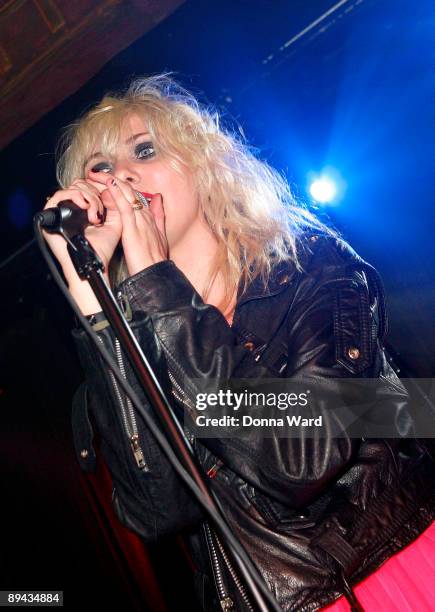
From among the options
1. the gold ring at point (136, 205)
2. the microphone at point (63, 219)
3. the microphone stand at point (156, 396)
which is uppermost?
the gold ring at point (136, 205)

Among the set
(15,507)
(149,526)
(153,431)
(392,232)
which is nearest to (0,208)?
(15,507)

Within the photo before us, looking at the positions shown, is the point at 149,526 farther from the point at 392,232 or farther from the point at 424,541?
the point at 392,232

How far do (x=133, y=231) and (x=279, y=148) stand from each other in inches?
98.4

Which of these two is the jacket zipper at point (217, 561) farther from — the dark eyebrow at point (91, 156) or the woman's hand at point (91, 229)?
the dark eyebrow at point (91, 156)

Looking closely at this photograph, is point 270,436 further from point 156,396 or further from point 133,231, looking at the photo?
point 133,231

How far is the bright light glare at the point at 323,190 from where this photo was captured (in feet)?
11.6

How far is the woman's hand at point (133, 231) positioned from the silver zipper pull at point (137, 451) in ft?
1.46

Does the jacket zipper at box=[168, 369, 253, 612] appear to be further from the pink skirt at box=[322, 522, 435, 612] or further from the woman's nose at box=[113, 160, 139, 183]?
the woman's nose at box=[113, 160, 139, 183]

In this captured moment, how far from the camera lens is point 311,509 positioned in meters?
1.32

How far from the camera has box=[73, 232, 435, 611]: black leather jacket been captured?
120cm

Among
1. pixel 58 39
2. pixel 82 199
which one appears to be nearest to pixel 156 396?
pixel 82 199

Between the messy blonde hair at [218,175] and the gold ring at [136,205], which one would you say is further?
the messy blonde hair at [218,175]

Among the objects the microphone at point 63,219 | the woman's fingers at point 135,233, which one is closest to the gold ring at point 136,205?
the woman's fingers at point 135,233

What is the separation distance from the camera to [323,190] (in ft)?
11.7
